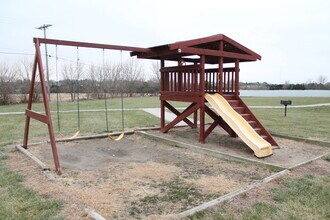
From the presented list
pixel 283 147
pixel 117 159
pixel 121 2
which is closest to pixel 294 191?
pixel 283 147

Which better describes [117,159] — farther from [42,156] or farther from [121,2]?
[121,2]

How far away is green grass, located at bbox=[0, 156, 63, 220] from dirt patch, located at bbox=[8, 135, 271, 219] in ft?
0.45

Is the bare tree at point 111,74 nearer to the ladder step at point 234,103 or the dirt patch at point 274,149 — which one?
the dirt patch at point 274,149

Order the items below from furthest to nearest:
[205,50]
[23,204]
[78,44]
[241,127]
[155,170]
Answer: [205,50] → [241,127] → [78,44] → [155,170] → [23,204]

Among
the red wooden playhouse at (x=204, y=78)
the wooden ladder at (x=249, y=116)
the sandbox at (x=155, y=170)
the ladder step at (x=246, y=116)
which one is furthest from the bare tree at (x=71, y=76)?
the ladder step at (x=246, y=116)

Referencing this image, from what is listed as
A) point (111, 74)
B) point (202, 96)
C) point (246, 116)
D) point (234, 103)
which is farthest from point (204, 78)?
point (111, 74)

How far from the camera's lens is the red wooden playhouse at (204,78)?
22.2 feet

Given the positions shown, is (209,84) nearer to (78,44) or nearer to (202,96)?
(202,96)

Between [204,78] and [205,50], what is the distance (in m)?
0.72

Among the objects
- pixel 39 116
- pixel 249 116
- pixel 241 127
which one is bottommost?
pixel 241 127

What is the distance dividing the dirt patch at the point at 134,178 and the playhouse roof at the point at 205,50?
7.79ft

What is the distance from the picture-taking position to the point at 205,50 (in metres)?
6.84

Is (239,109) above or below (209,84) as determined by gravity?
below

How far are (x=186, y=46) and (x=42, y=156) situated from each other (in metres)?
3.97
